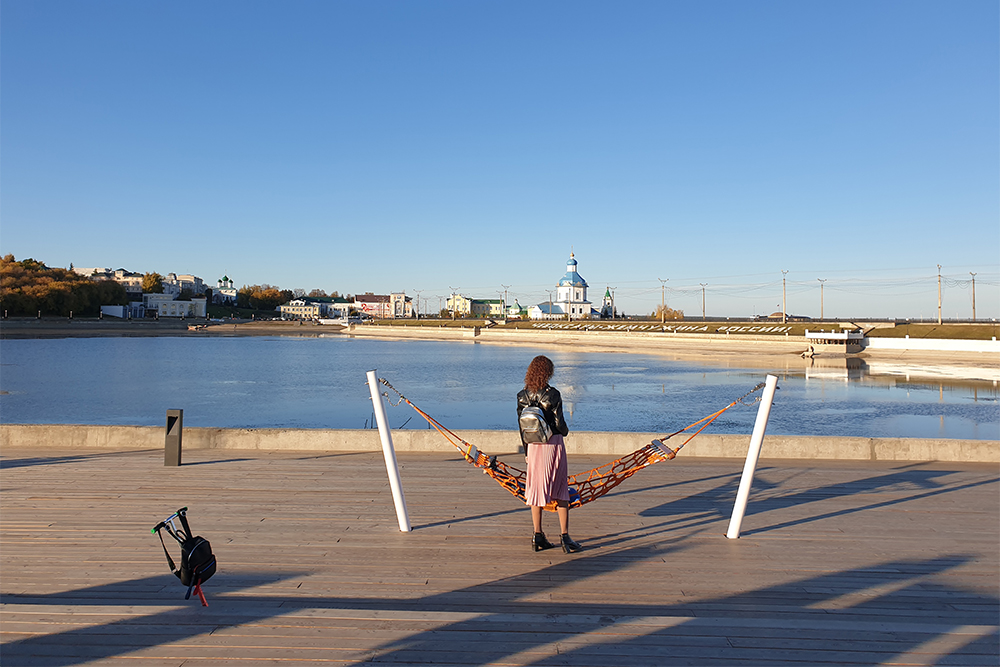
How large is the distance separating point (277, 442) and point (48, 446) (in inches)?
146

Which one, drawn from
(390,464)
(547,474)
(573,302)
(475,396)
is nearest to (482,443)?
(390,464)

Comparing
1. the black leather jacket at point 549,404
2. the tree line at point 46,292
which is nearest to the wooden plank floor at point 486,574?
the black leather jacket at point 549,404

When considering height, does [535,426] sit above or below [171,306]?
below

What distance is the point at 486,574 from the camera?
4988mm

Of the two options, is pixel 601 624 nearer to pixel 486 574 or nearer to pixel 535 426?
pixel 486 574

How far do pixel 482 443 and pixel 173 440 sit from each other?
177 inches

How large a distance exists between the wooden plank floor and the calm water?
606 inches

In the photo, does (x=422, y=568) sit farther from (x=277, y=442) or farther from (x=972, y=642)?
(x=277, y=442)

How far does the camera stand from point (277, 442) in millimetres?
10391

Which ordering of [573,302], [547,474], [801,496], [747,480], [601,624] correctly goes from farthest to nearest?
[573,302], [801,496], [747,480], [547,474], [601,624]

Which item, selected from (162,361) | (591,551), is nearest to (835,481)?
(591,551)

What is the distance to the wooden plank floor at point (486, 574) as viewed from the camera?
3.73 metres

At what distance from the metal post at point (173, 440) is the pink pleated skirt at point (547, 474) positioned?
220 inches

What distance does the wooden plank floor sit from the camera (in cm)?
373
